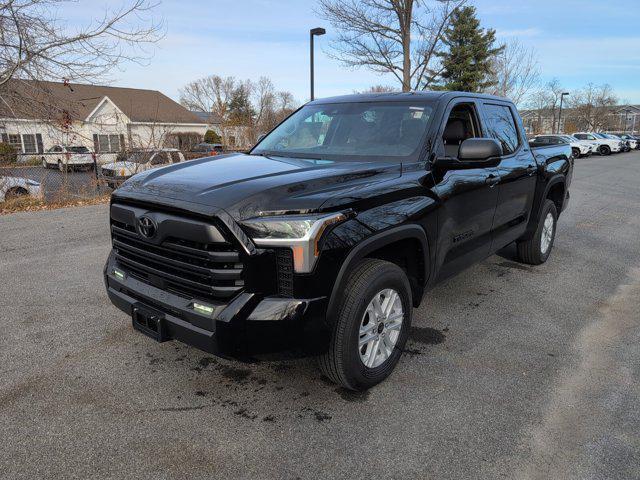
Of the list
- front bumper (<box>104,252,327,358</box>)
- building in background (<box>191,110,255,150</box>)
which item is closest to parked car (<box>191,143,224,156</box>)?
building in background (<box>191,110,255,150</box>)

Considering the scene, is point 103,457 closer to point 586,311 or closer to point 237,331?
point 237,331

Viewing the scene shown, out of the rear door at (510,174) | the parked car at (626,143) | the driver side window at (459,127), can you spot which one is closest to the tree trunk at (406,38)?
the rear door at (510,174)

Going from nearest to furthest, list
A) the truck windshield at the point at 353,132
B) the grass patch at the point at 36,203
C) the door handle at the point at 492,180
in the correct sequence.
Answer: the truck windshield at the point at 353,132 → the door handle at the point at 492,180 → the grass patch at the point at 36,203

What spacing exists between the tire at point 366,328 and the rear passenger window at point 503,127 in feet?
7.00

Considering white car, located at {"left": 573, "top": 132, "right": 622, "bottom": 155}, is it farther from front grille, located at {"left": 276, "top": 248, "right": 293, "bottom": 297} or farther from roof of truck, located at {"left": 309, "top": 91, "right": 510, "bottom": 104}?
front grille, located at {"left": 276, "top": 248, "right": 293, "bottom": 297}

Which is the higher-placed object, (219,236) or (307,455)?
(219,236)

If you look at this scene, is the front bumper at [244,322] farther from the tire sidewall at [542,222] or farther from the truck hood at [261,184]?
the tire sidewall at [542,222]

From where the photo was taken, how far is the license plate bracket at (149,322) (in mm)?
2648

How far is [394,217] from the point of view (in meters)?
2.87

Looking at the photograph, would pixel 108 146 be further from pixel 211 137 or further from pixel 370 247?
pixel 211 137

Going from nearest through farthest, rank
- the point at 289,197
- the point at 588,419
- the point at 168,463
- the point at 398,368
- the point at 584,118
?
the point at 168,463 < the point at 289,197 < the point at 588,419 < the point at 398,368 < the point at 584,118

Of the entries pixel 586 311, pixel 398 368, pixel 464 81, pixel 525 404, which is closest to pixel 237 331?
pixel 398 368

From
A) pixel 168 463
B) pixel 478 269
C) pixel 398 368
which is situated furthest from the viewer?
pixel 478 269

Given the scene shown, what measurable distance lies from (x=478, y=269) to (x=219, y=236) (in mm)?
3985
